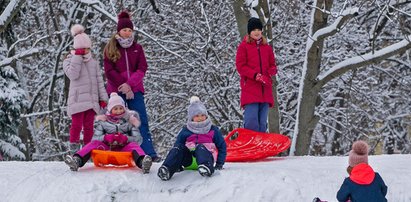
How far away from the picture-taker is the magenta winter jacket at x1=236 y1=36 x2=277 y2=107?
30.7 ft

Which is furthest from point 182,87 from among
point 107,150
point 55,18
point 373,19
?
point 107,150

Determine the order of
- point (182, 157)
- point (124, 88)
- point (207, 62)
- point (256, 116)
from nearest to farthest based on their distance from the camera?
1. point (182, 157)
2. point (124, 88)
3. point (256, 116)
4. point (207, 62)

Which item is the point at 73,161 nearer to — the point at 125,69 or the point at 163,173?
the point at 163,173

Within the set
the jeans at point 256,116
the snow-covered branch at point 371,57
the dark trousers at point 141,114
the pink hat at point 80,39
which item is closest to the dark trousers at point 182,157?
the dark trousers at point 141,114

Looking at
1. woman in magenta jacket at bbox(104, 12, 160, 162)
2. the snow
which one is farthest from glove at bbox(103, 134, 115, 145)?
woman in magenta jacket at bbox(104, 12, 160, 162)

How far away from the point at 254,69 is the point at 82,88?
6.40ft

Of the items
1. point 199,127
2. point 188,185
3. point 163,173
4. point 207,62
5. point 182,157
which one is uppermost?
point 207,62

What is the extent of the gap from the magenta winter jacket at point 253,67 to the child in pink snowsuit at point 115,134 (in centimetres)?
175

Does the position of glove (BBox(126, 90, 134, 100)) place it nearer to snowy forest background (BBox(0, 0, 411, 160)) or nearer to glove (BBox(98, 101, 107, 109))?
glove (BBox(98, 101, 107, 109))

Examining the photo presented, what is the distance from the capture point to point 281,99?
16.0 metres

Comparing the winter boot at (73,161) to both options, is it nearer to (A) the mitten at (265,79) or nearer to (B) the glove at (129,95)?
(B) the glove at (129,95)

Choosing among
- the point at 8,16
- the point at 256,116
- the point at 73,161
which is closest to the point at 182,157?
the point at 73,161

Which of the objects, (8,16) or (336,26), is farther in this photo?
(8,16)

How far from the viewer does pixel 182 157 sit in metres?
7.49
